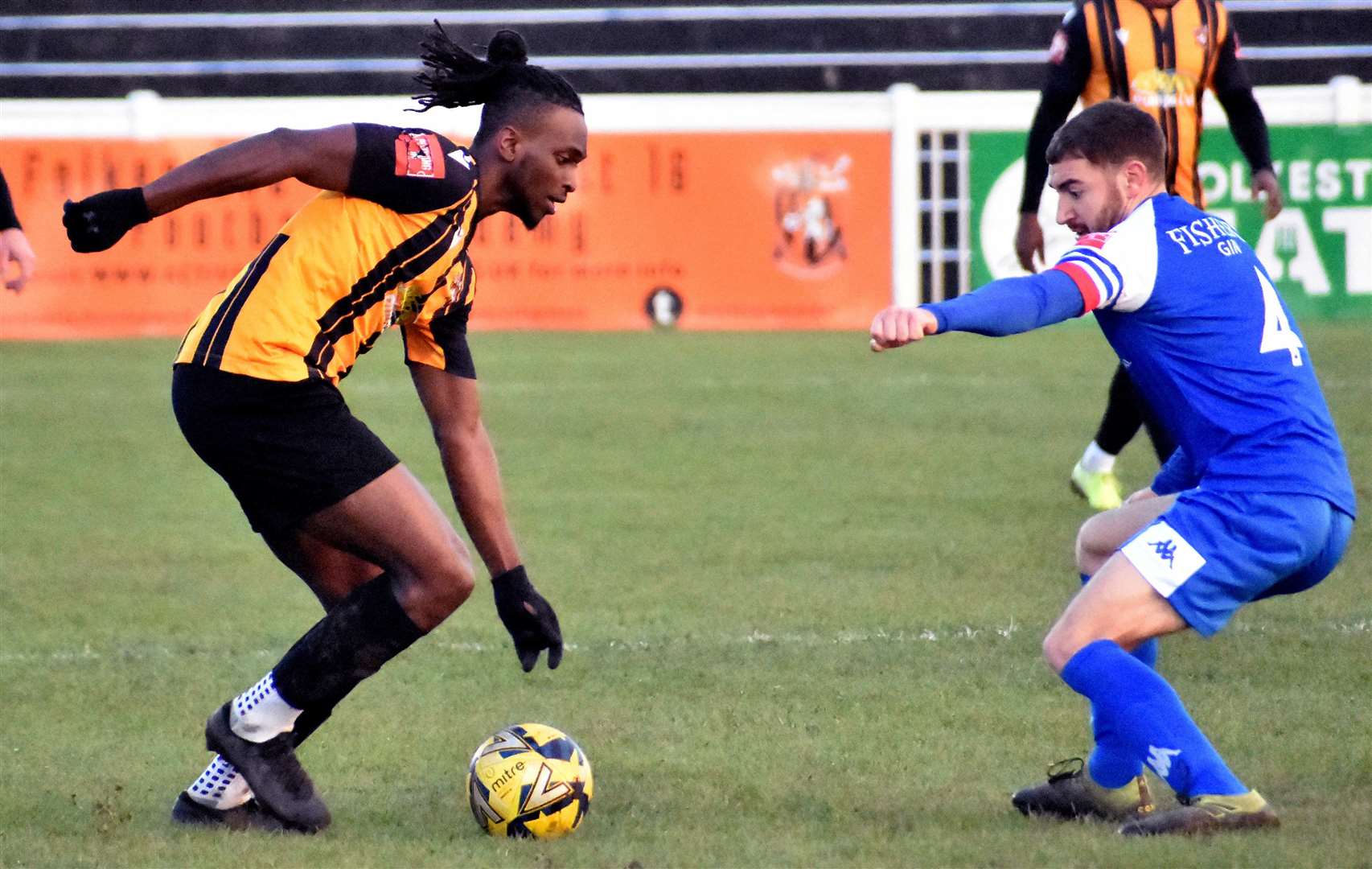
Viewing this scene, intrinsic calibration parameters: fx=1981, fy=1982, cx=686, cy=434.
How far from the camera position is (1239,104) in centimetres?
771

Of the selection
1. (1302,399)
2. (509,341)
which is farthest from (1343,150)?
(1302,399)

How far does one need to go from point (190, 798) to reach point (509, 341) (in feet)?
38.4

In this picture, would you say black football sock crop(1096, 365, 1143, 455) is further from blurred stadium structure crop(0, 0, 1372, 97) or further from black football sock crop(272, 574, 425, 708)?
blurred stadium structure crop(0, 0, 1372, 97)

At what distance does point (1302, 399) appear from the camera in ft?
13.9

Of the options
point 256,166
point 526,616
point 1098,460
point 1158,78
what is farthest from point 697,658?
point 1158,78

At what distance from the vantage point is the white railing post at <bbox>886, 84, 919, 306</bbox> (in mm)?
17109

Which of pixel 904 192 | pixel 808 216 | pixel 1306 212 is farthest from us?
pixel 904 192

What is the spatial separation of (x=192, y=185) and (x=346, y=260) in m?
0.38

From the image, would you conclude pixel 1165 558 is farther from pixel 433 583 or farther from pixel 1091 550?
pixel 433 583

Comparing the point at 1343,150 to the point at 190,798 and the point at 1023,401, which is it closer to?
the point at 1023,401

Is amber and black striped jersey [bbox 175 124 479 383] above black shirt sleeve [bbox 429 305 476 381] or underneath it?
above

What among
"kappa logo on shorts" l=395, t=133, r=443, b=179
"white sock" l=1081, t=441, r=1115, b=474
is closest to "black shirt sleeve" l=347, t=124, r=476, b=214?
"kappa logo on shorts" l=395, t=133, r=443, b=179

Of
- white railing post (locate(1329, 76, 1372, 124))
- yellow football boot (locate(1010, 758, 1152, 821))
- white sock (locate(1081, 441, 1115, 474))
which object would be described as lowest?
yellow football boot (locate(1010, 758, 1152, 821))

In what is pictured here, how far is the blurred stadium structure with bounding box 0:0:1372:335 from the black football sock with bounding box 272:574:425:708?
1044 centimetres
